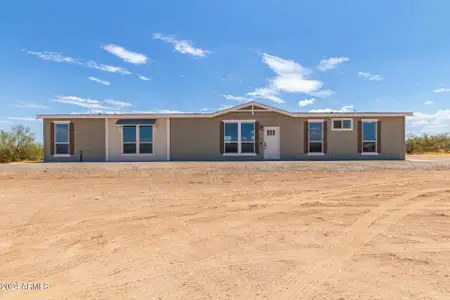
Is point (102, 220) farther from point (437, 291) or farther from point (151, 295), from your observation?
point (437, 291)

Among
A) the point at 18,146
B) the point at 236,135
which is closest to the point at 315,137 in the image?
the point at 236,135

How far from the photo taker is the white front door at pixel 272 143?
17500 millimetres

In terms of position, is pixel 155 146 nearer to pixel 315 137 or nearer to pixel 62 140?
pixel 62 140

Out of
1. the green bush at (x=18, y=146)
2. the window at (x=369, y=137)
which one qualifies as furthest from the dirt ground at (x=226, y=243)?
the green bush at (x=18, y=146)

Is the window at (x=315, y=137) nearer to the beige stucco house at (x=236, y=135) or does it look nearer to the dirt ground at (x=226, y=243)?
the beige stucco house at (x=236, y=135)

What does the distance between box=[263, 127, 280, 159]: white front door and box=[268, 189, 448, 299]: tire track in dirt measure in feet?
37.9

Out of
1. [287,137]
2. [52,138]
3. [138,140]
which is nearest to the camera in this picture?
[287,137]

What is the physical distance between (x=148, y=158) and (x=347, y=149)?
12.5m

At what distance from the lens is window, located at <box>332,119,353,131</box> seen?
17484mm

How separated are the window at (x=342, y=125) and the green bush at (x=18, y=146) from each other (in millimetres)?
21708

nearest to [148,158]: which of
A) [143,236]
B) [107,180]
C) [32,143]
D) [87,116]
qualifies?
[87,116]

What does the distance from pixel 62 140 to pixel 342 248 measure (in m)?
18.5

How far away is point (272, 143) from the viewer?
17547mm

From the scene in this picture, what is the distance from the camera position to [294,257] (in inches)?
126
